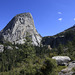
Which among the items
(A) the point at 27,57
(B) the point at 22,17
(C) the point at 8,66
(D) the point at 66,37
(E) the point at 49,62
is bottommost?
(C) the point at 8,66

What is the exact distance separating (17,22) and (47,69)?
461 feet

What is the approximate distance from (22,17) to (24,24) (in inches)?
634

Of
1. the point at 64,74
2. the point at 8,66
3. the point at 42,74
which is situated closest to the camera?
the point at 42,74

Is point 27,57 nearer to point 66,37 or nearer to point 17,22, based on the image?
point 66,37

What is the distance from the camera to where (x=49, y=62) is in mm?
16844

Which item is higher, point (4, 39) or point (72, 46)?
point (4, 39)

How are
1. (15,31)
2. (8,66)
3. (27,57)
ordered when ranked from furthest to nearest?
(15,31)
(8,66)
(27,57)

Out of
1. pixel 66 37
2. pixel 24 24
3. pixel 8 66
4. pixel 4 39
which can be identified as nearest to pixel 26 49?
pixel 8 66

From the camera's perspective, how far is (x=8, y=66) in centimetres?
6888

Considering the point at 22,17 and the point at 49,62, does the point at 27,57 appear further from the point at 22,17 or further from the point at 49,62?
the point at 22,17

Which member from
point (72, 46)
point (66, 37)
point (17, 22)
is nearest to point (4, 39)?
point (17, 22)

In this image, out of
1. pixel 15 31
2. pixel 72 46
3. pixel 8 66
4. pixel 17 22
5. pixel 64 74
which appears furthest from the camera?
pixel 17 22

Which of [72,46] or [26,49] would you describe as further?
[72,46]

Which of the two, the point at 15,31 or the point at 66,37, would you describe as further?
the point at 15,31
